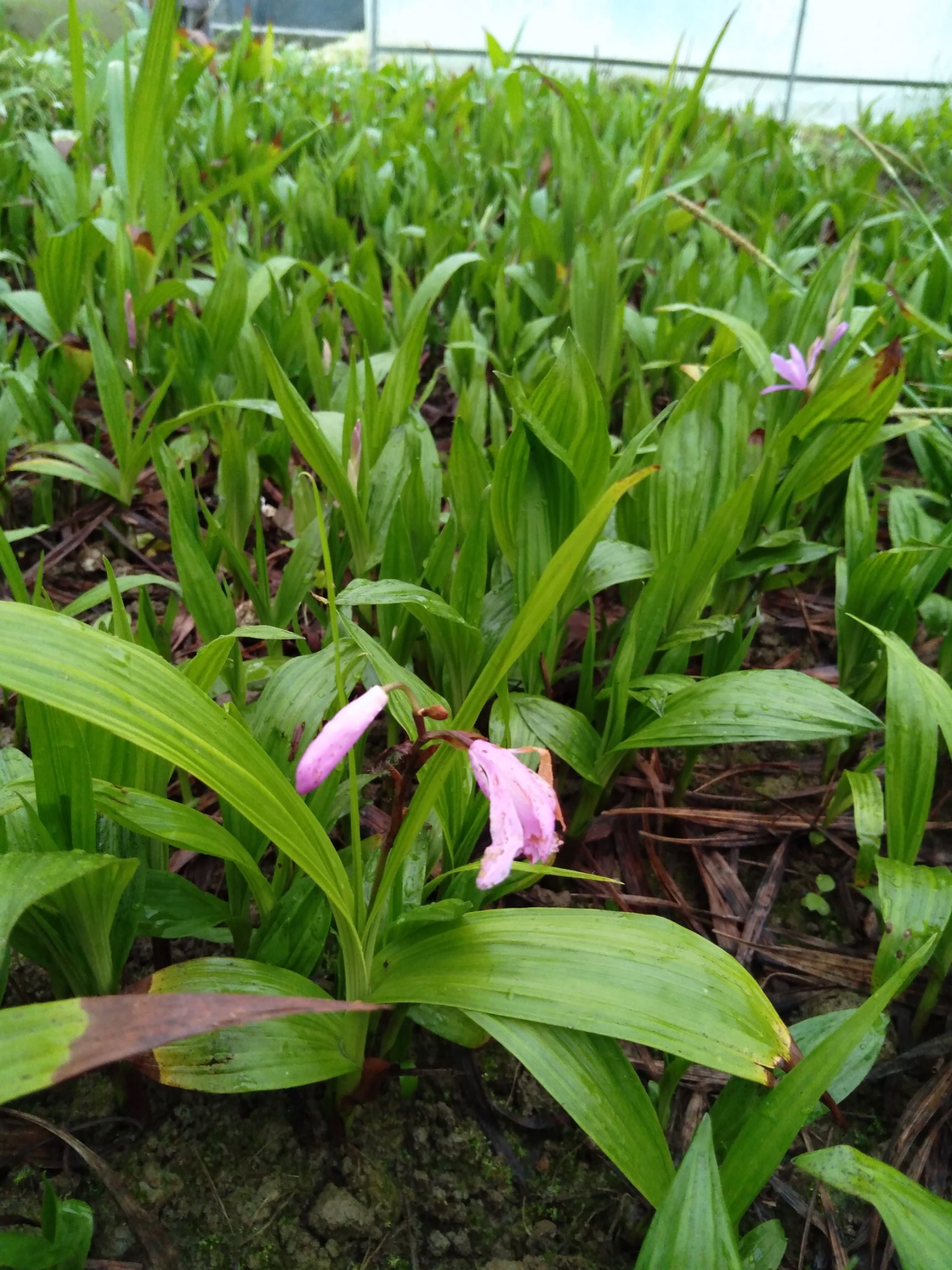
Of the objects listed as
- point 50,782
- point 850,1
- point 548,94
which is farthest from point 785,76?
point 50,782

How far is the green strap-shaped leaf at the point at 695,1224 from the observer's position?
541 mm

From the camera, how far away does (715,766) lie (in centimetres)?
118

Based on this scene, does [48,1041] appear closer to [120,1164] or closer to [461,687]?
[120,1164]

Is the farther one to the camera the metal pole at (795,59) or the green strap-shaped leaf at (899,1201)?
the metal pole at (795,59)

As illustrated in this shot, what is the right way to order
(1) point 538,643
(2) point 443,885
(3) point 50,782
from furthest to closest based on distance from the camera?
(1) point 538,643 < (2) point 443,885 < (3) point 50,782

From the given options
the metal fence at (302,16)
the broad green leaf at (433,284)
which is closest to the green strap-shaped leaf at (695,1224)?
the broad green leaf at (433,284)

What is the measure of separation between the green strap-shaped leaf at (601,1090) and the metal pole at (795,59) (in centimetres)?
861

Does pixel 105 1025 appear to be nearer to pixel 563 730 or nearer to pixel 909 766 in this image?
pixel 563 730

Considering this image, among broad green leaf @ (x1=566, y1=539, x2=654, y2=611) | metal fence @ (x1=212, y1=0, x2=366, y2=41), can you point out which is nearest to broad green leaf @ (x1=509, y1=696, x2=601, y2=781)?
broad green leaf @ (x1=566, y1=539, x2=654, y2=611)

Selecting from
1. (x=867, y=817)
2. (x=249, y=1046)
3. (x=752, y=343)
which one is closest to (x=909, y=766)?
(x=867, y=817)

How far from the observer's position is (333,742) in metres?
0.50

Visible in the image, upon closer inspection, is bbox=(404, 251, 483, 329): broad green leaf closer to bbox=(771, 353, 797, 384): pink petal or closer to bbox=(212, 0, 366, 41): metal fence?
bbox=(771, 353, 797, 384): pink petal

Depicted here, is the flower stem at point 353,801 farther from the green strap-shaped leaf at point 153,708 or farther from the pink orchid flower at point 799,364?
the pink orchid flower at point 799,364

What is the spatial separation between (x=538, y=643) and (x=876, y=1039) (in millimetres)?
525
